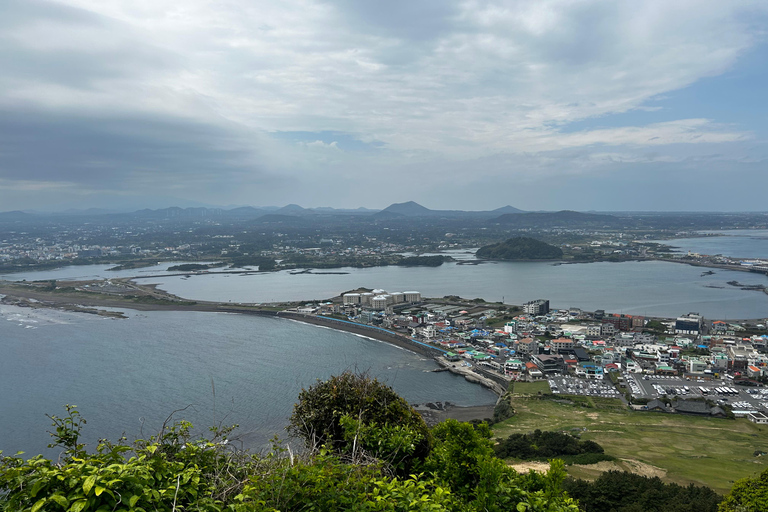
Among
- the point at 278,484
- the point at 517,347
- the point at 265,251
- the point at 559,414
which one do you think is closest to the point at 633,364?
the point at 517,347

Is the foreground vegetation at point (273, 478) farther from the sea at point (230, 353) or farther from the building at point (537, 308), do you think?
the building at point (537, 308)

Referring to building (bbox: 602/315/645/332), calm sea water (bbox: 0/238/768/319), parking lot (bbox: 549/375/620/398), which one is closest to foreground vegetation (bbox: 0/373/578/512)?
parking lot (bbox: 549/375/620/398)

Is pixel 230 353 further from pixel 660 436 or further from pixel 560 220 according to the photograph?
pixel 560 220

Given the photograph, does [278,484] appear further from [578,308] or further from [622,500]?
[578,308]

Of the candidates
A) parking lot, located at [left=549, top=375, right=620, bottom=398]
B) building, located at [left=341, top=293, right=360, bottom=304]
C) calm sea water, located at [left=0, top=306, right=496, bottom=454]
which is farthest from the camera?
building, located at [left=341, top=293, right=360, bottom=304]

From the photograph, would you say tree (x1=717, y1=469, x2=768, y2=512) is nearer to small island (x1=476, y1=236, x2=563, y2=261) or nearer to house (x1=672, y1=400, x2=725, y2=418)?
house (x1=672, y1=400, x2=725, y2=418)

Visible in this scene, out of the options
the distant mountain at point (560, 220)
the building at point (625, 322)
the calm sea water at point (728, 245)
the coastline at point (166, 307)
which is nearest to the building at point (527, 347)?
the coastline at point (166, 307)
